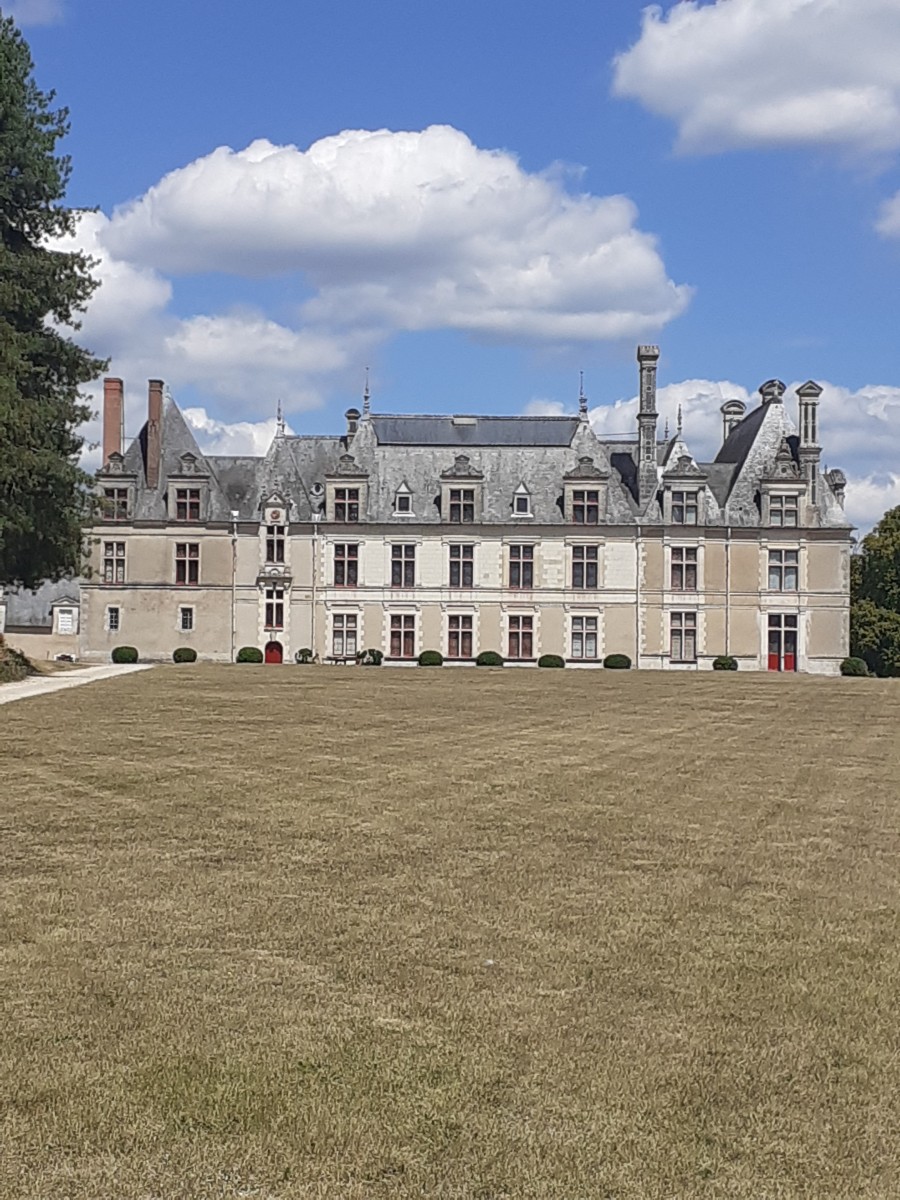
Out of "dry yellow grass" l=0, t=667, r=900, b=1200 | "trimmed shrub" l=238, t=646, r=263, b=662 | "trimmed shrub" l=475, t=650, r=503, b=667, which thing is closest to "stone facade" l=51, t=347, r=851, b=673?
"trimmed shrub" l=475, t=650, r=503, b=667

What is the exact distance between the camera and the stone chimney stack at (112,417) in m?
51.9

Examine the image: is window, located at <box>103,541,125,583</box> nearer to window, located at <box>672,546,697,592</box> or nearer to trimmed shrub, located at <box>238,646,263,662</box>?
trimmed shrub, located at <box>238,646,263,662</box>

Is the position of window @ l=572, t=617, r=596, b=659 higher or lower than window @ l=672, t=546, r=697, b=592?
lower

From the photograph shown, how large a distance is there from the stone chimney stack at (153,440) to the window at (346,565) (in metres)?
7.51

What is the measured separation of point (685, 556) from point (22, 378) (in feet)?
92.8

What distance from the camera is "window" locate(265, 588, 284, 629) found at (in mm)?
50812

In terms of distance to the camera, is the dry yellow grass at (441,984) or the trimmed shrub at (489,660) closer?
the dry yellow grass at (441,984)

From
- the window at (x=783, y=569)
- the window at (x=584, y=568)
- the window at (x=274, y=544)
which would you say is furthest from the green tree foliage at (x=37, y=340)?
the window at (x=783, y=569)

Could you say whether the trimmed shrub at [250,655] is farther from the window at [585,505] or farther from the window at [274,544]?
the window at [585,505]

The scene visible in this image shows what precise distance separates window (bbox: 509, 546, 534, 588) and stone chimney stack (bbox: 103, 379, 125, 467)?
51.4 ft

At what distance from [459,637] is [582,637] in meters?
4.61

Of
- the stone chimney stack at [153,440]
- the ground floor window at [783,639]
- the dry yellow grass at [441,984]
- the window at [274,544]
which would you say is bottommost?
the dry yellow grass at [441,984]

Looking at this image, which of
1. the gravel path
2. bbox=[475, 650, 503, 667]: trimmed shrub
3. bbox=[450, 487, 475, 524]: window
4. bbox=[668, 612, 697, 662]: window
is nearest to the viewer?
the gravel path

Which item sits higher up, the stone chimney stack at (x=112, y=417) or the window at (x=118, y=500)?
the stone chimney stack at (x=112, y=417)
